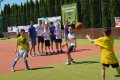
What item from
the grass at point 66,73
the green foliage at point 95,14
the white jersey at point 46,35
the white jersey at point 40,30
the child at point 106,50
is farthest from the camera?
the green foliage at point 95,14

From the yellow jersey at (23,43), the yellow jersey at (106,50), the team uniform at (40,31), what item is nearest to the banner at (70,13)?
the team uniform at (40,31)

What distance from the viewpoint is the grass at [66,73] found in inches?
475

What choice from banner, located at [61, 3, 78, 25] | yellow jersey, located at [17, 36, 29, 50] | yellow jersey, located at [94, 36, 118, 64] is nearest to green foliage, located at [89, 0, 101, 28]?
banner, located at [61, 3, 78, 25]

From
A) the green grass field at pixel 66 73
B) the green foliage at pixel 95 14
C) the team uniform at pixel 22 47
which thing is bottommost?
the green grass field at pixel 66 73

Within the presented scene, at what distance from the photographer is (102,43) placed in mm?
11117

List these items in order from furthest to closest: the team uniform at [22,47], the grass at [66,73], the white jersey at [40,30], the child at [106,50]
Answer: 1. the white jersey at [40,30]
2. the team uniform at [22,47]
3. the grass at [66,73]
4. the child at [106,50]

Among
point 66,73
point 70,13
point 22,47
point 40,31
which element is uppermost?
point 70,13

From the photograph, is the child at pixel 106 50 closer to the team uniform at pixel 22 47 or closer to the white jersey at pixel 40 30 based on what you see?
the team uniform at pixel 22 47

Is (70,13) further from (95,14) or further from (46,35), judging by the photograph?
(46,35)

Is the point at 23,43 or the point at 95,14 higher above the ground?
the point at 95,14

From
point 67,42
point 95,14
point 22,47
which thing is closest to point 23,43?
point 22,47

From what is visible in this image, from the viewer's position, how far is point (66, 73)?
12977 millimetres

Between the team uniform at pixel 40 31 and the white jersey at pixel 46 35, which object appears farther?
the team uniform at pixel 40 31

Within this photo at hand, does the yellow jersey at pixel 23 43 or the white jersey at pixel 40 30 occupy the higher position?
the white jersey at pixel 40 30
